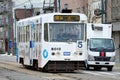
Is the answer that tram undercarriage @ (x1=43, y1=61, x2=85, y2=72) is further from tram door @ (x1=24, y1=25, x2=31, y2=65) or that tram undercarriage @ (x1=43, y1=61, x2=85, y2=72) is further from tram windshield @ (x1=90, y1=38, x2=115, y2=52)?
tram windshield @ (x1=90, y1=38, x2=115, y2=52)

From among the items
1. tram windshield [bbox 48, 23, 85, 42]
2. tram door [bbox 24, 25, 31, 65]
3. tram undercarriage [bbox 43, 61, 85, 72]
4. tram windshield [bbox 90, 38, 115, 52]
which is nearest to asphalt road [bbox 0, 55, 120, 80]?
tram undercarriage [bbox 43, 61, 85, 72]

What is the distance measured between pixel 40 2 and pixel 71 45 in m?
70.4

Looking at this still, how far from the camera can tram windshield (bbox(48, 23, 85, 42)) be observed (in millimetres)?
28359

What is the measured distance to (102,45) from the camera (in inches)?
1315

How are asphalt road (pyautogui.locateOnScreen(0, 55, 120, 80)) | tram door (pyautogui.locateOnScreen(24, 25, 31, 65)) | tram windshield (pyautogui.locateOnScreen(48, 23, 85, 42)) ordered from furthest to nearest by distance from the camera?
tram door (pyautogui.locateOnScreen(24, 25, 31, 65))
tram windshield (pyautogui.locateOnScreen(48, 23, 85, 42))
asphalt road (pyautogui.locateOnScreen(0, 55, 120, 80))

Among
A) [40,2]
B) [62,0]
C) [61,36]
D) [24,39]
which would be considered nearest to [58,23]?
[61,36]

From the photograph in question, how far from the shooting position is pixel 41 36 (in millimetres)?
28594

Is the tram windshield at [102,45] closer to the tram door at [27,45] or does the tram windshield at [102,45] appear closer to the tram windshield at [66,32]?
the tram door at [27,45]

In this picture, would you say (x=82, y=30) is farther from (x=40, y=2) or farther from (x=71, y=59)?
(x=40, y=2)

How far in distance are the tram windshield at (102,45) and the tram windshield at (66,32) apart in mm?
4782

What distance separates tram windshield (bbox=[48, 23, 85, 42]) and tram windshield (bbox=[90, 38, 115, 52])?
188 inches

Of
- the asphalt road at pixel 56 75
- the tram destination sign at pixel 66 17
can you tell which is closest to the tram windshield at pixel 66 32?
the tram destination sign at pixel 66 17

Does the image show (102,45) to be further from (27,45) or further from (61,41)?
(61,41)

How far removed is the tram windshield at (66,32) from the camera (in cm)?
2836
